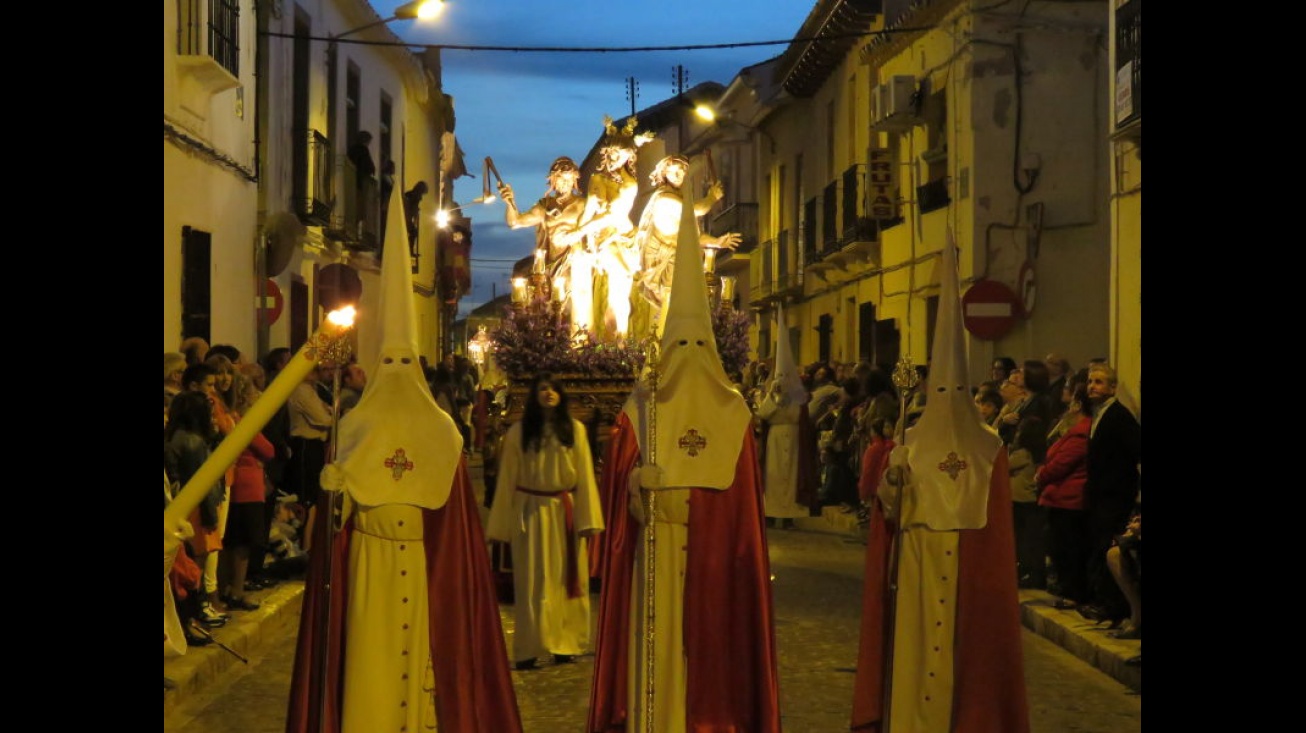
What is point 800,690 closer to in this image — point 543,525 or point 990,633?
point 543,525

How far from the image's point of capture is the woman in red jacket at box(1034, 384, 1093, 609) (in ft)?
35.1

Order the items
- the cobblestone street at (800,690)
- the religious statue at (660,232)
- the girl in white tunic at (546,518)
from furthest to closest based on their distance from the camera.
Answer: the religious statue at (660,232) < the girl in white tunic at (546,518) < the cobblestone street at (800,690)

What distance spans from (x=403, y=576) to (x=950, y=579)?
→ 2.24m

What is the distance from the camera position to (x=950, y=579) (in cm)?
725

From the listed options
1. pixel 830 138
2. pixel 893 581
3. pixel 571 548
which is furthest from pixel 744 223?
pixel 893 581

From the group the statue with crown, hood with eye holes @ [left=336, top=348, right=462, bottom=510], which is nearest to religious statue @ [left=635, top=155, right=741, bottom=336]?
the statue with crown

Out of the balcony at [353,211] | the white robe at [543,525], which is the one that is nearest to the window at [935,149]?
the balcony at [353,211]

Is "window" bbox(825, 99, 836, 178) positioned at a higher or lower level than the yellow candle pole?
higher

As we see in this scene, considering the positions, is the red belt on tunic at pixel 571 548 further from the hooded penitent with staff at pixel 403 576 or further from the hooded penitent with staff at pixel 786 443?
the hooded penitent with staff at pixel 786 443

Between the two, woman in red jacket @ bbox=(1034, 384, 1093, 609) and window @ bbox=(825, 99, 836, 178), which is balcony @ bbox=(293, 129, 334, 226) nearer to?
window @ bbox=(825, 99, 836, 178)

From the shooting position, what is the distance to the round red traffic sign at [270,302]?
18.5 m

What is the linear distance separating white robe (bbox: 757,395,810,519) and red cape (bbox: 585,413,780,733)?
10.3 m

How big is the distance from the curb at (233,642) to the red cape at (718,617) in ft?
6.06
